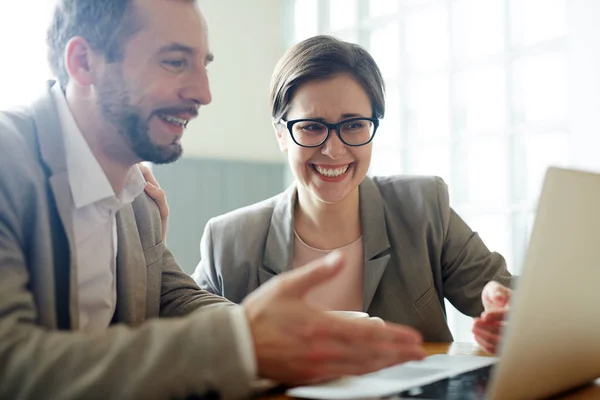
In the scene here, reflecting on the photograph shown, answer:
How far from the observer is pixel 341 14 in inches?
166

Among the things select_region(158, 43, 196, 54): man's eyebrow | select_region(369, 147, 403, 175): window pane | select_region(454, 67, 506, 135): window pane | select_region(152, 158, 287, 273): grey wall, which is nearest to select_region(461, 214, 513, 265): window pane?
select_region(454, 67, 506, 135): window pane

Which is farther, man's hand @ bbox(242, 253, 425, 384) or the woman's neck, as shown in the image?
the woman's neck

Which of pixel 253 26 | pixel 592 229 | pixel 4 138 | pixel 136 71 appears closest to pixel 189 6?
pixel 136 71

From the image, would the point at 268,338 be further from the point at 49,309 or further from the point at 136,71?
the point at 136,71

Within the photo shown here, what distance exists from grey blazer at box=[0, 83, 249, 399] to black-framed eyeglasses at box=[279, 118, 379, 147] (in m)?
0.65

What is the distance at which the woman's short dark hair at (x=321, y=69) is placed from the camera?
1.87m

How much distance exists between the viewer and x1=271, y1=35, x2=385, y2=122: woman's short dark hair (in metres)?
1.87

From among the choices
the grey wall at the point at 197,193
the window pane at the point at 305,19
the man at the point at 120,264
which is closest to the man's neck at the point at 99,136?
the man at the point at 120,264

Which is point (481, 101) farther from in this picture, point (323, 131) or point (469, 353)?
point (469, 353)

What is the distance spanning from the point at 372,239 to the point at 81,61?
1.06 metres

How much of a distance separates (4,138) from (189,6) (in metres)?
0.44

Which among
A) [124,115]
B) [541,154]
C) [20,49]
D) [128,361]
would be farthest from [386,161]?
[128,361]

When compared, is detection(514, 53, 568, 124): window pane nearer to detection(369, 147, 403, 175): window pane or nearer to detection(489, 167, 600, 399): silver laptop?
detection(369, 147, 403, 175): window pane

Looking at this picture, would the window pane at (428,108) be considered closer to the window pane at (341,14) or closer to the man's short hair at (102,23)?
the window pane at (341,14)
